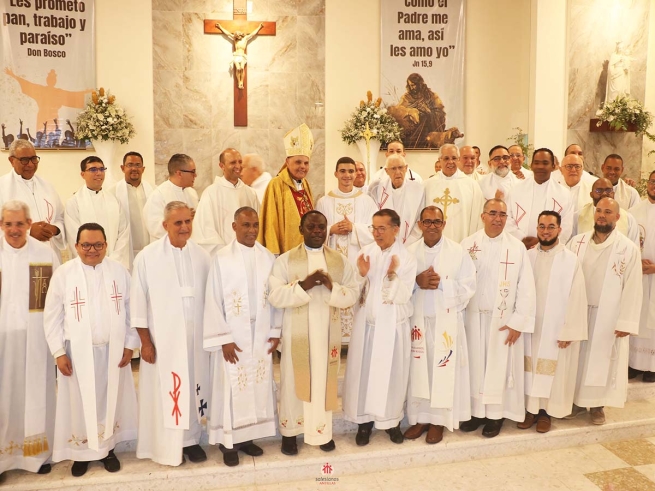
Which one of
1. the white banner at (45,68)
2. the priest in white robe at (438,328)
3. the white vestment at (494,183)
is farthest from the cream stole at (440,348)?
the white banner at (45,68)

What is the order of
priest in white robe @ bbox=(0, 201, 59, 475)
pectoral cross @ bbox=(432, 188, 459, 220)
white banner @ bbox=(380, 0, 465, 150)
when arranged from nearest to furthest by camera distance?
priest in white robe @ bbox=(0, 201, 59, 475) < pectoral cross @ bbox=(432, 188, 459, 220) < white banner @ bbox=(380, 0, 465, 150)

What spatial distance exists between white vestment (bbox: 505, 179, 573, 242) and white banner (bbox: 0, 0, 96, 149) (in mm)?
6800

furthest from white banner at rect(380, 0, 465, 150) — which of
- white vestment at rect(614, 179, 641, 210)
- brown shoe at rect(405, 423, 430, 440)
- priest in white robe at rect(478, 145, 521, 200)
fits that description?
brown shoe at rect(405, 423, 430, 440)

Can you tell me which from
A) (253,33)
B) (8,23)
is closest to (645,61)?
(253,33)

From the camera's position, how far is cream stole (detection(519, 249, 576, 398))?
18.7 feet

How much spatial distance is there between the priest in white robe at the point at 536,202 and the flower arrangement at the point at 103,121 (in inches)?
241

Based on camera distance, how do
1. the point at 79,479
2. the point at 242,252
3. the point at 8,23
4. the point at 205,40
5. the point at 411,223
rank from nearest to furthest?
the point at 79,479 → the point at 242,252 → the point at 411,223 → the point at 8,23 → the point at 205,40

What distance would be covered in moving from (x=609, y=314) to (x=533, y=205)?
135cm

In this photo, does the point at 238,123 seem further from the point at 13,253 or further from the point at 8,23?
the point at 13,253

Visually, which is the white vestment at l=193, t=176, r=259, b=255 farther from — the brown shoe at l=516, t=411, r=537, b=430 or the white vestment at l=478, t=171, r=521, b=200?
the brown shoe at l=516, t=411, r=537, b=430

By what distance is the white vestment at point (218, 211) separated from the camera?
6.29 meters

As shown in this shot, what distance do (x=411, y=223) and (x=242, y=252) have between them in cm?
239

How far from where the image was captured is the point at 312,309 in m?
5.13

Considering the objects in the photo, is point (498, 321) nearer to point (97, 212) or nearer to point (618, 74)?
point (97, 212)
